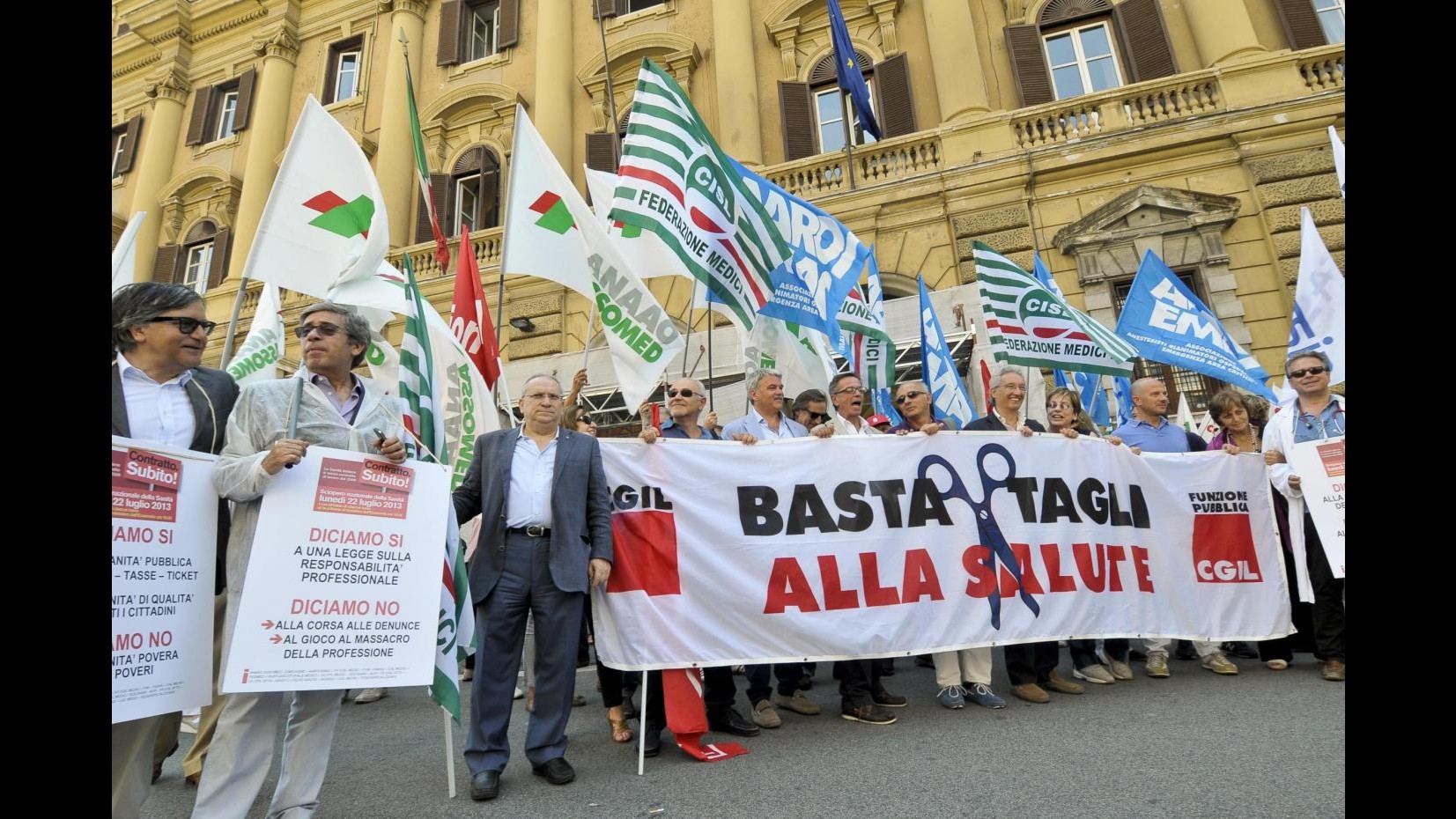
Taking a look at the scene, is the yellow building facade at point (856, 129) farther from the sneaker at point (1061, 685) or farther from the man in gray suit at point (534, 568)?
the man in gray suit at point (534, 568)

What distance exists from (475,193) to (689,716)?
45.5ft

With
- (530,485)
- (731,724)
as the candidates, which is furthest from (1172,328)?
(530,485)

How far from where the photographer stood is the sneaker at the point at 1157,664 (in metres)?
4.23

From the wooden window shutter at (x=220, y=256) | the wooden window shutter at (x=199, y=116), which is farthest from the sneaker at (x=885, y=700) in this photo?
the wooden window shutter at (x=199, y=116)

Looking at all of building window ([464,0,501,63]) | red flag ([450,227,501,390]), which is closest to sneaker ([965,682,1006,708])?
red flag ([450,227,501,390])

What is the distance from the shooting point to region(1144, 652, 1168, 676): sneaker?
423 cm

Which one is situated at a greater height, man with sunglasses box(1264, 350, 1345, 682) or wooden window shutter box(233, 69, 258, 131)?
wooden window shutter box(233, 69, 258, 131)

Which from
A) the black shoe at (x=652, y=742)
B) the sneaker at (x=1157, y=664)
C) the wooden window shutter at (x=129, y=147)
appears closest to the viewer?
the black shoe at (x=652, y=742)

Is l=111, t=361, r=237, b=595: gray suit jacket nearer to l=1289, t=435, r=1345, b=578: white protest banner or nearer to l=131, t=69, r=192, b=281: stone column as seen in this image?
l=1289, t=435, r=1345, b=578: white protest banner

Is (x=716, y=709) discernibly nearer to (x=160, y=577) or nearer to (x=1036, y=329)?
(x=160, y=577)

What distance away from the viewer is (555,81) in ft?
45.3

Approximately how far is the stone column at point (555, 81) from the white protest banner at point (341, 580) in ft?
38.4

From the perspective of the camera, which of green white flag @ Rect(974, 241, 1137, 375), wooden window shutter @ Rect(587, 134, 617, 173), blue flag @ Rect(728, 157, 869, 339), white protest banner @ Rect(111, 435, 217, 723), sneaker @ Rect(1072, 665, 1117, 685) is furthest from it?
wooden window shutter @ Rect(587, 134, 617, 173)

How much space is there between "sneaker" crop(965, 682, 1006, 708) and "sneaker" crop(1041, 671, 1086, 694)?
394mm
